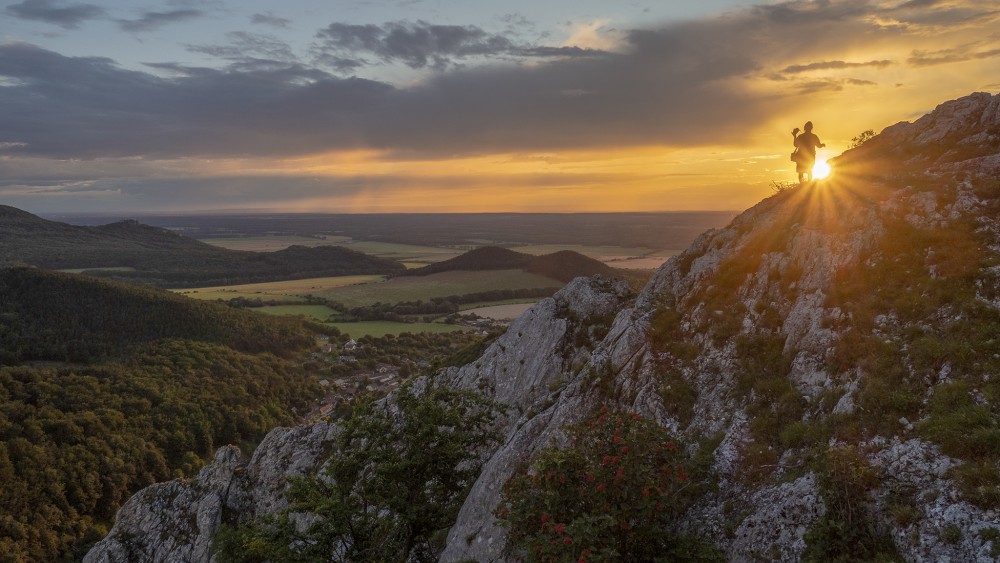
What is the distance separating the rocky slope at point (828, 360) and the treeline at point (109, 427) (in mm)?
64457

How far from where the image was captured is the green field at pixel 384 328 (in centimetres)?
13462

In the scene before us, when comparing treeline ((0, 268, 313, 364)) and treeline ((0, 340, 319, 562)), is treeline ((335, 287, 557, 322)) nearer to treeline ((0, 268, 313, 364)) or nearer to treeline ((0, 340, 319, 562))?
treeline ((0, 268, 313, 364))

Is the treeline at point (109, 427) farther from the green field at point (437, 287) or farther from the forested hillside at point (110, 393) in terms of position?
the green field at point (437, 287)

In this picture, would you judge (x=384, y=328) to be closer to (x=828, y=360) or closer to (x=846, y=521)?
(x=828, y=360)

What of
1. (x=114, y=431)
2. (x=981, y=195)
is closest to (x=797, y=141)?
(x=981, y=195)

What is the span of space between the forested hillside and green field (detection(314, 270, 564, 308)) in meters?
39.1

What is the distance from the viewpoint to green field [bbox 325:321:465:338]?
442 feet

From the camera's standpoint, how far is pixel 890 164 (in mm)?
A: 26047

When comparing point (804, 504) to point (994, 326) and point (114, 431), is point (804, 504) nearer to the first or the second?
point (994, 326)

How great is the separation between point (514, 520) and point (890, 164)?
26.3 meters

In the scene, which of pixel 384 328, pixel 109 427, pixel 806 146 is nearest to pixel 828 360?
pixel 806 146

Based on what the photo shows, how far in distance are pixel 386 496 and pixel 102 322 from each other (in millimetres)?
122097

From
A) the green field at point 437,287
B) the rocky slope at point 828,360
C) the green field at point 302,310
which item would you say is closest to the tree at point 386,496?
the rocky slope at point 828,360

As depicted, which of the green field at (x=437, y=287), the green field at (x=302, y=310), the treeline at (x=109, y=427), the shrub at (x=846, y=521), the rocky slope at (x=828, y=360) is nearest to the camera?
the shrub at (x=846, y=521)
